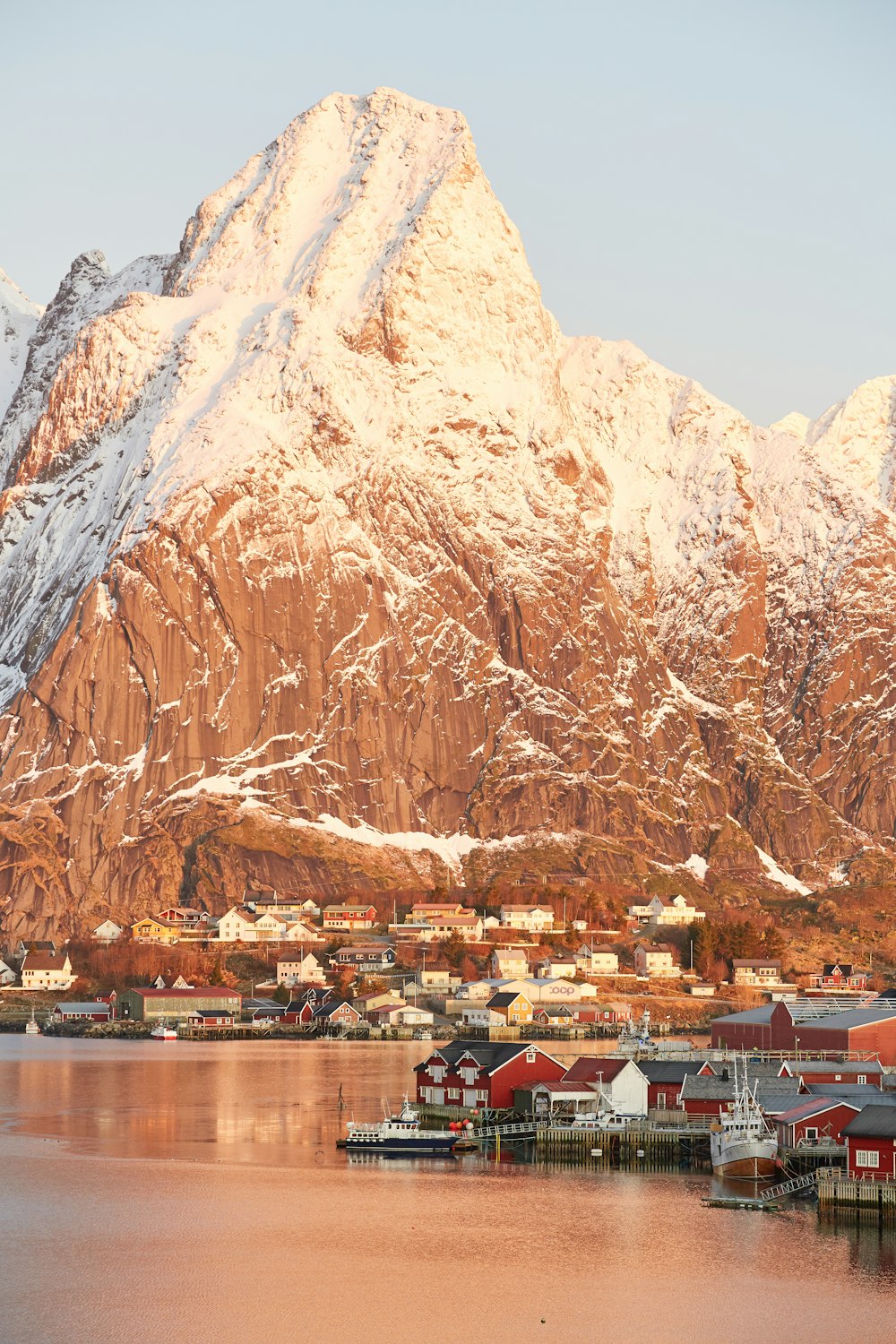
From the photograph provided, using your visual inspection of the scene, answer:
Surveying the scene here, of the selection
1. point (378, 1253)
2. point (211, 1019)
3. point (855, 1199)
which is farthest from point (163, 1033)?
point (378, 1253)

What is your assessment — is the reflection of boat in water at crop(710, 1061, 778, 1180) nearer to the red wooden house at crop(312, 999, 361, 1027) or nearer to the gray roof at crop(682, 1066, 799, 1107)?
the gray roof at crop(682, 1066, 799, 1107)

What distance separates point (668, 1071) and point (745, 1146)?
9475 millimetres

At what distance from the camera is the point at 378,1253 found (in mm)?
56125

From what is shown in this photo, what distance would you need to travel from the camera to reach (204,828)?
646 ft

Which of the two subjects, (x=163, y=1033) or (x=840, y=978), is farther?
(x=840, y=978)

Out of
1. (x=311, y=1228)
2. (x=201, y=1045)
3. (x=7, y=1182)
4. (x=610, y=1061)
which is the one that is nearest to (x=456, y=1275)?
(x=311, y=1228)

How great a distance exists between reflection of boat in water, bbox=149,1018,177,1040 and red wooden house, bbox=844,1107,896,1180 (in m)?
80.3

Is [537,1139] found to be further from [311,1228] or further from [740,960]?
[740,960]

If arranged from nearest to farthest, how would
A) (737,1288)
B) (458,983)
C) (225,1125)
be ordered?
(737,1288)
(225,1125)
(458,983)

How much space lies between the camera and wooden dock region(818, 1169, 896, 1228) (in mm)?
60094

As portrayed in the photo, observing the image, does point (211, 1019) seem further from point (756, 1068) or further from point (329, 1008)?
point (756, 1068)

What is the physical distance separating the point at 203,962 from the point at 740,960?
42.8 meters

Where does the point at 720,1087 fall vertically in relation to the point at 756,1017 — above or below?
below

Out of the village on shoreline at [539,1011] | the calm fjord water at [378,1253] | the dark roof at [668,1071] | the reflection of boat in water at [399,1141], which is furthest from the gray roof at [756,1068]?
the reflection of boat in water at [399,1141]
